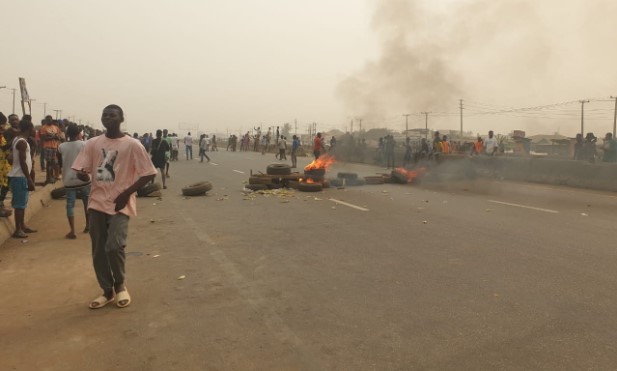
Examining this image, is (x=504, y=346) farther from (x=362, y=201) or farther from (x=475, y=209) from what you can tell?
(x=362, y=201)

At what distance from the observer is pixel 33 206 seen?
31.0ft

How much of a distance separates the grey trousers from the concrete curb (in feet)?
11.6

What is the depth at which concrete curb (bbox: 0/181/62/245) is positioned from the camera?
276 inches

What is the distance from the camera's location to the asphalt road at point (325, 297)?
3277 mm

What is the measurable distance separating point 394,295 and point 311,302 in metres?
0.83

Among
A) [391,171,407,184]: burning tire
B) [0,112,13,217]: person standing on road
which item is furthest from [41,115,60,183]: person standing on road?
[391,171,407,184]: burning tire

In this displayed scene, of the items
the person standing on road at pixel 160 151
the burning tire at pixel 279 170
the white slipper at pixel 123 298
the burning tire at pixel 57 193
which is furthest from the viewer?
the burning tire at pixel 279 170

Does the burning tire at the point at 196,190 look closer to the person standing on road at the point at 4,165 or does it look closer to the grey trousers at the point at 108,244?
the person standing on road at the point at 4,165

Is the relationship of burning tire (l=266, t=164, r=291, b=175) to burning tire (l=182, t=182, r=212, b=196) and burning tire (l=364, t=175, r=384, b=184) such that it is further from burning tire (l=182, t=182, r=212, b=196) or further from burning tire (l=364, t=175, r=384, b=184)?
burning tire (l=364, t=175, r=384, b=184)

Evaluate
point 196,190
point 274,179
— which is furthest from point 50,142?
point 274,179

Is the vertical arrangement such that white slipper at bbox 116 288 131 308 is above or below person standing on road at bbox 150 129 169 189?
below

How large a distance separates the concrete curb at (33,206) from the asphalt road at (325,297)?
22 centimetres

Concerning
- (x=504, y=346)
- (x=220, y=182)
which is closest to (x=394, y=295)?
(x=504, y=346)

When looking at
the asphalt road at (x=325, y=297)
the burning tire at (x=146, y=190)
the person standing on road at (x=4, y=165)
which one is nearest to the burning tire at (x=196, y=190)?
the burning tire at (x=146, y=190)
